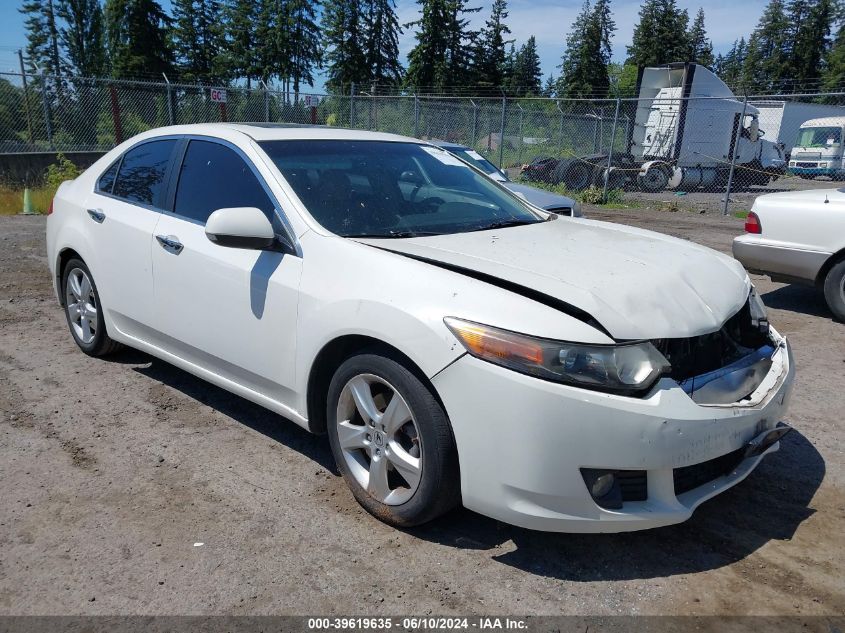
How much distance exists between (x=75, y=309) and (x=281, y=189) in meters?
2.48

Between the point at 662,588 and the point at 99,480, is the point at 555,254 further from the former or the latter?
the point at 99,480

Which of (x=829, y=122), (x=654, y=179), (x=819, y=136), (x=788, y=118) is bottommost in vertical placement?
(x=654, y=179)

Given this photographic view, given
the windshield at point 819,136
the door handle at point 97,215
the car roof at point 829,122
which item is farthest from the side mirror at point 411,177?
the car roof at point 829,122

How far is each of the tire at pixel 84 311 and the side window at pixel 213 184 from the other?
118 cm

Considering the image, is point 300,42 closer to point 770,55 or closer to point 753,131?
point 753,131

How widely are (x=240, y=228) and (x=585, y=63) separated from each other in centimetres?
7038

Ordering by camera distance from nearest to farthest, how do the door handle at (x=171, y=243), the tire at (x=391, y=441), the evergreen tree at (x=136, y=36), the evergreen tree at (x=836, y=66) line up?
the tire at (x=391, y=441)
the door handle at (x=171, y=243)
the evergreen tree at (x=136, y=36)
the evergreen tree at (x=836, y=66)

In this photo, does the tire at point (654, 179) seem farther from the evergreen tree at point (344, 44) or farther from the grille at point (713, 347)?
the evergreen tree at point (344, 44)

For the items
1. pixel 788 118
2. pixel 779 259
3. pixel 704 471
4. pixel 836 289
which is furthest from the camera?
pixel 788 118

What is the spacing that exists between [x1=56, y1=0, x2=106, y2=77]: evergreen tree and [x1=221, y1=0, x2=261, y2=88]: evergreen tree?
13135mm

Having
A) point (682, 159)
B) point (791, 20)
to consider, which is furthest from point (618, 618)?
point (791, 20)

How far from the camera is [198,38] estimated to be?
174 ft

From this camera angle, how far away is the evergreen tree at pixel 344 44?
1988 inches

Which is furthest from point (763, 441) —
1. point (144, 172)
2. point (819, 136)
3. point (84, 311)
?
point (819, 136)
